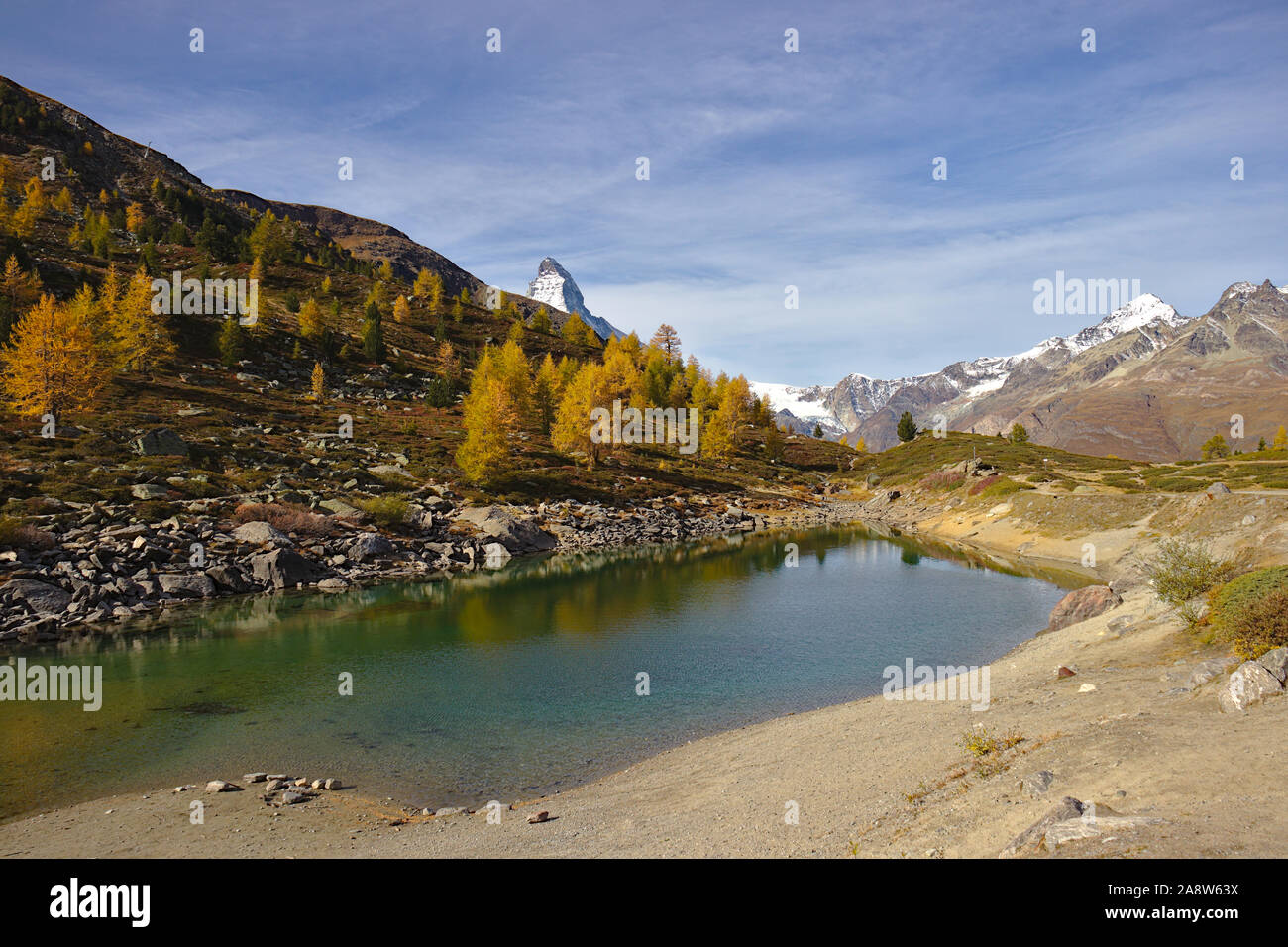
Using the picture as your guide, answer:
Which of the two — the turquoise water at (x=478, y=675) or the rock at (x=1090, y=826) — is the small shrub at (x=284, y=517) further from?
the rock at (x=1090, y=826)

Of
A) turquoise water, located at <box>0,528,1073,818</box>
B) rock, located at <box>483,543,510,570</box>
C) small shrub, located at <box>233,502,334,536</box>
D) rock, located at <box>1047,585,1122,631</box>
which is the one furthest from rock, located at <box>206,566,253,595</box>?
rock, located at <box>1047,585,1122,631</box>

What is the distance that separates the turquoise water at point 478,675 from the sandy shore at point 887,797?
2160 mm

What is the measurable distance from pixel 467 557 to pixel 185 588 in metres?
23.1

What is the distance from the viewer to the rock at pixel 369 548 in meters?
56.8

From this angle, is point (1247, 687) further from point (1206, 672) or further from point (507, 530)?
point (507, 530)

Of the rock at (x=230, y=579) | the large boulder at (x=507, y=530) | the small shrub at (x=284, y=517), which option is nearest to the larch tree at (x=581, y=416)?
the large boulder at (x=507, y=530)

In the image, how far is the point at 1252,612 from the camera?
17484 mm

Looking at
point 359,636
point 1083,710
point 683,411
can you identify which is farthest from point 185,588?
point 683,411

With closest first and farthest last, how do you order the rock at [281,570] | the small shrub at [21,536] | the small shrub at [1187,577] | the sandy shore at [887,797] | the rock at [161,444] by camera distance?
the sandy shore at [887,797], the small shrub at [1187,577], the small shrub at [21,536], the rock at [281,570], the rock at [161,444]

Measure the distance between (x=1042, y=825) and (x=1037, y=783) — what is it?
248 cm

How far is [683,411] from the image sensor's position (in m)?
127

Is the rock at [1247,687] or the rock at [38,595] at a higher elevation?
the rock at [1247,687]

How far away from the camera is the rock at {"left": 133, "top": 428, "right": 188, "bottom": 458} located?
62.4 metres

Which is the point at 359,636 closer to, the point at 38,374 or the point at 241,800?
the point at 241,800
